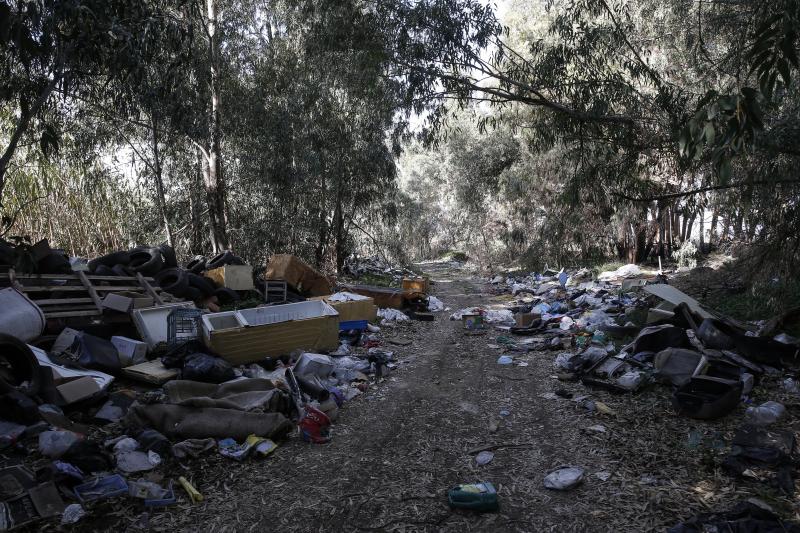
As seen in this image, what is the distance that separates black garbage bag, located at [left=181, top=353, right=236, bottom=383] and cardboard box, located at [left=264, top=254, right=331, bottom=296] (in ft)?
15.9

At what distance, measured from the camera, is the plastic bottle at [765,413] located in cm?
370

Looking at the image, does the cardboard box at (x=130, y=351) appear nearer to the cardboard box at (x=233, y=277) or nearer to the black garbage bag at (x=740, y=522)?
the cardboard box at (x=233, y=277)

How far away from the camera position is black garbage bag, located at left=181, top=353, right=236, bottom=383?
4.61 metres

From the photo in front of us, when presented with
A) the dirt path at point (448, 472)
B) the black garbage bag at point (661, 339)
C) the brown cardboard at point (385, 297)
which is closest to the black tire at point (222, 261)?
the brown cardboard at point (385, 297)

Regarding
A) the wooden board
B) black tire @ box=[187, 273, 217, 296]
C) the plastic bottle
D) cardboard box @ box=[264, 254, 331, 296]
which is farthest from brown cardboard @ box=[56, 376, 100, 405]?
cardboard box @ box=[264, 254, 331, 296]

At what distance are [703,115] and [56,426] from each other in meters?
4.53

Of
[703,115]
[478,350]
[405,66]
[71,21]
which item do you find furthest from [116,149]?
[703,115]

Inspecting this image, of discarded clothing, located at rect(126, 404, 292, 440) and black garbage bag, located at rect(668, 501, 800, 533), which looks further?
discarded clothing, located at rect(126, 404, 292, 440)

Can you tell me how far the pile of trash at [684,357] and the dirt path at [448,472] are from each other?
0.29 m

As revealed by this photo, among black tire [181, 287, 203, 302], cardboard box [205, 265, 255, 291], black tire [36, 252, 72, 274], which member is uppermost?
black tire [36, 252, 72, 274]

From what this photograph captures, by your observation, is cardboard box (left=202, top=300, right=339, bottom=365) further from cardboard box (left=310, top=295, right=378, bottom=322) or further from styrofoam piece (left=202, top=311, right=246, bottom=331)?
cardboard box (left=310, top=295, right=378, bottom=322)

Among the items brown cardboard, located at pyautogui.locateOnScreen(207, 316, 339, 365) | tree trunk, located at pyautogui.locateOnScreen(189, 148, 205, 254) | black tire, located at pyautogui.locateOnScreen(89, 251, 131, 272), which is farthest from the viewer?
tree trunk, located at pyautogui.locateOnScreen(189, 148, 205, 254)

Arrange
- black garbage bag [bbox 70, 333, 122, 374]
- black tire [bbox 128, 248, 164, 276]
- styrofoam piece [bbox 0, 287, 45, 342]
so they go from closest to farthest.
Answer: styrofoam piece [bbox 0, 287, 45, 342] < black garbage bag [bbox 70, 333, 122, 374] < black tire [bbox 128, 248, 164, 276]

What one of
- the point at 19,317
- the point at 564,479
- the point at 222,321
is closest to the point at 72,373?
the point at 19,317
